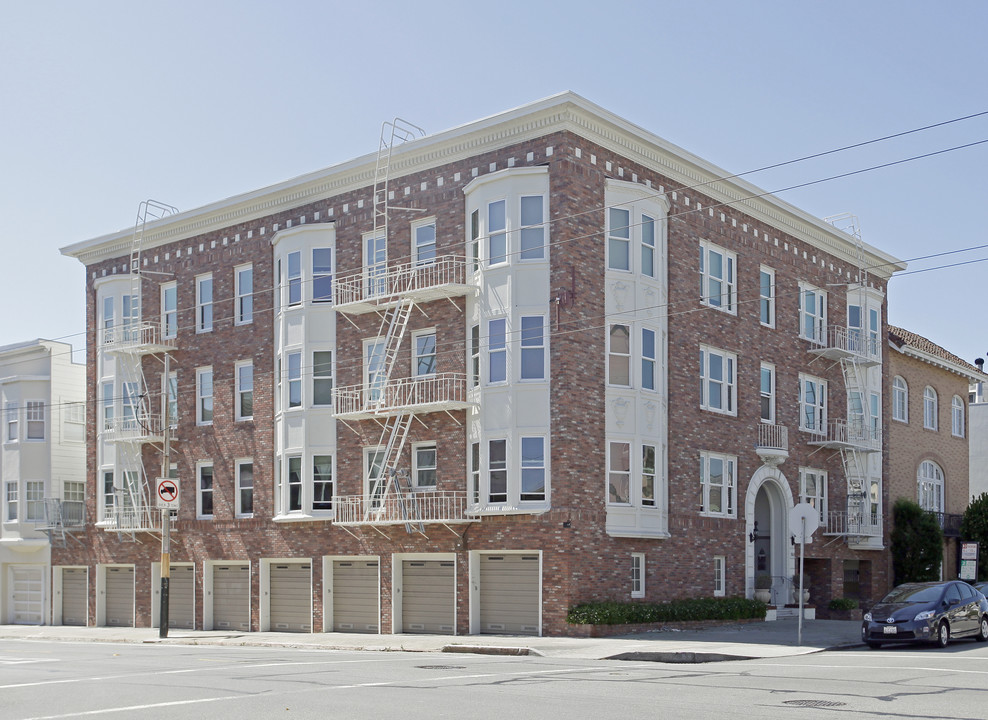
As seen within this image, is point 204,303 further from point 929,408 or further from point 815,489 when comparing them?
point 929,408

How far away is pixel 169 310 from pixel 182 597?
9684 mm

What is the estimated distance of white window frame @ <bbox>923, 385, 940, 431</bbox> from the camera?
46.4 metres

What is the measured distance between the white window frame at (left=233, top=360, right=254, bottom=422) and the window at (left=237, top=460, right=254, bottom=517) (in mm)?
1488

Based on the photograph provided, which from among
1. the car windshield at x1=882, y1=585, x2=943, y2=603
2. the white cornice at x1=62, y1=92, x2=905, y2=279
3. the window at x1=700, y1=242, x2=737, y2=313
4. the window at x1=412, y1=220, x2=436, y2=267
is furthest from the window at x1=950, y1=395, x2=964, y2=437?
the window at x1=412, y1=220, x2=436, y2=267

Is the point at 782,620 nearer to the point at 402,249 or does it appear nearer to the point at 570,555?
the point at 570,555

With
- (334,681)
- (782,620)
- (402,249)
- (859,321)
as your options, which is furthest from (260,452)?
(859,321)

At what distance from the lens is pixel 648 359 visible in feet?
99.3

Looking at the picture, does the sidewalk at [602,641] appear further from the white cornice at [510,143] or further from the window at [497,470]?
the white cornice at [510,143]

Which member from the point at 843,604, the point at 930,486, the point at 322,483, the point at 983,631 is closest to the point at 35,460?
the point at 322,483

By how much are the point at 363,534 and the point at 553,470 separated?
701 cm

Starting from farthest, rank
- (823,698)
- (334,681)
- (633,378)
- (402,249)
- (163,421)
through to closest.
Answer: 1. (163,421)
2. (402,249)
3. (633,378)
4. (334,681)
5. (823,698)

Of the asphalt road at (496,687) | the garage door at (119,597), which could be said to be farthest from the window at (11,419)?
the asphalt road at (496,687)

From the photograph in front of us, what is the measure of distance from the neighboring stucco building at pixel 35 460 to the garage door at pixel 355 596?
14.6 meters

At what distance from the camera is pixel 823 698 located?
1420cm
